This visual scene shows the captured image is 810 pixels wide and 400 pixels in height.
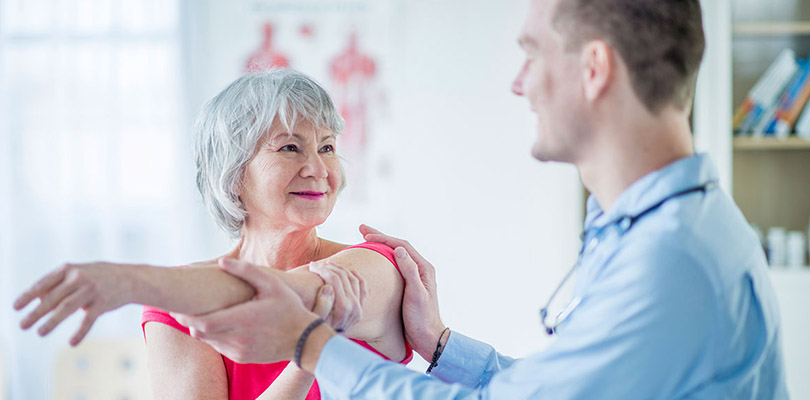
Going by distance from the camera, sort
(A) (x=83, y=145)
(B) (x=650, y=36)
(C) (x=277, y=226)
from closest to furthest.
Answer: (B) (x=650, y=36) → (C) (x=277, y=226) → (A) (x=83, y=145)

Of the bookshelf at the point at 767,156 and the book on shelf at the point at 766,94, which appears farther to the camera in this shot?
the bookshelf at the point at 767,156

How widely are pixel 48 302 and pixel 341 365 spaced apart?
40cm

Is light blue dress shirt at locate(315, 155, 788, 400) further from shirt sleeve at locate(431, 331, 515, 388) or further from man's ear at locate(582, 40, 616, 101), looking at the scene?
shirt sleeve at locate(431, 331, 515, 388)

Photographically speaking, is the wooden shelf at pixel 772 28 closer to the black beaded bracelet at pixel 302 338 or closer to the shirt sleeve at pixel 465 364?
the shirt sleeve at pixel 465 364

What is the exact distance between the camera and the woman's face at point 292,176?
1453mm

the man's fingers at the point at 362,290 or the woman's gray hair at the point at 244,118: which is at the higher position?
the woman's gray hair at the point at 244,118

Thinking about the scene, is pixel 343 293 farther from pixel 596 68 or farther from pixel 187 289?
pixel 596 68

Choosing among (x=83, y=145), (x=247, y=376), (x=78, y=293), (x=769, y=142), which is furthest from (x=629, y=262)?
(x=83, y=145)

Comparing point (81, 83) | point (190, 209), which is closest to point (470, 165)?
point (190, 209)

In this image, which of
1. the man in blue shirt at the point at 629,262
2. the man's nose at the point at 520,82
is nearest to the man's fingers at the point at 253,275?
the man in blue shirt at the point at 629,262

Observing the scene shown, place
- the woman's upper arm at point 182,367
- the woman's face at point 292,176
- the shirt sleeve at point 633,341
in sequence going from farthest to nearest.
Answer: the woman's face at point 292,176, the woman's upper arm at point 182,367, the shirt sleeve at point 633,341

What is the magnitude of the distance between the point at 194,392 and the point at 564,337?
74 cm

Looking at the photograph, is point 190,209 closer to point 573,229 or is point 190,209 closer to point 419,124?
point 419,124

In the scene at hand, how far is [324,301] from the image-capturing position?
1.17 meters
